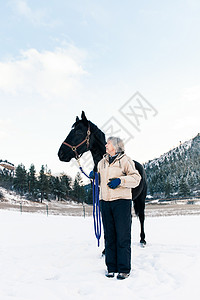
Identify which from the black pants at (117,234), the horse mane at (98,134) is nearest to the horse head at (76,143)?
the horse mane at (98,134)

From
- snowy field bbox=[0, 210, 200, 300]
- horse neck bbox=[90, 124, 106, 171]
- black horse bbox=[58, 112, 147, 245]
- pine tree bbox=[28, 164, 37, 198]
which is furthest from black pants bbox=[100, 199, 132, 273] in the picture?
pine tree bbox=[28, 164, 37, 198]

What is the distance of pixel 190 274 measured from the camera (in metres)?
3.28

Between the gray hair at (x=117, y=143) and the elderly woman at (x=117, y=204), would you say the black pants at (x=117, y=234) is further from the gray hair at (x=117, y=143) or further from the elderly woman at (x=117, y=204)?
the gray hair at (x=117, y=143)

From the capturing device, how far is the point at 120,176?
11.4ft

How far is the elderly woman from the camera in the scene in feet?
11.0

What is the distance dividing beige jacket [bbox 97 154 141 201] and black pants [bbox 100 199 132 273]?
10cm

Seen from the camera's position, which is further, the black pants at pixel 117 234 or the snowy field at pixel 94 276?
the black pants at pixel 117 234

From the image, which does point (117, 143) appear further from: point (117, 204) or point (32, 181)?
point (32, 181)

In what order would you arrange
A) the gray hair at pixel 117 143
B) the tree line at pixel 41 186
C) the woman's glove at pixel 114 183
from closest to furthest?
the woman's glove at pixel 114 183 → the gray hair at pixel 117 143 → the tree line at pixel 41 186

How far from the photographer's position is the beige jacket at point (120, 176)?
3.41m

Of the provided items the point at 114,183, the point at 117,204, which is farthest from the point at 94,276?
the point at 114,183

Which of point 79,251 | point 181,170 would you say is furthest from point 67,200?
point 181,170

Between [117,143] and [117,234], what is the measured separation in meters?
1.40

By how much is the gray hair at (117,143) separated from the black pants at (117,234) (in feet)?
2.61
